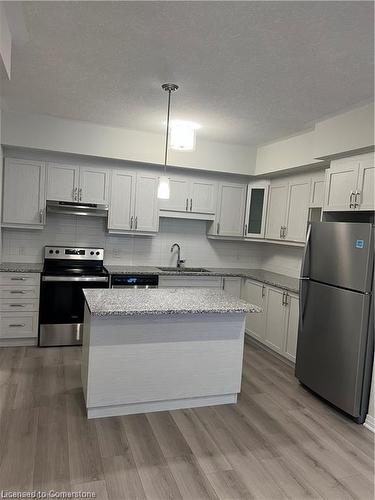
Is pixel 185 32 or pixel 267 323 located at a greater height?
pixel 185 32

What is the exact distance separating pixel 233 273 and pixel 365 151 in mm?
2381

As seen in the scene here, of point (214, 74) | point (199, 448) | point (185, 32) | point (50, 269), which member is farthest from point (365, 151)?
point (50, 269)

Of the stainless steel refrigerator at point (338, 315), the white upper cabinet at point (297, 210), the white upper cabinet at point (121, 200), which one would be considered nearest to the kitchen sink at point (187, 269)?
the white upper cabinet at point (121, 200)

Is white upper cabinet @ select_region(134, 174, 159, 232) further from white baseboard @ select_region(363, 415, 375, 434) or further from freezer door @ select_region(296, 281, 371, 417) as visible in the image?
white baseboard @ select_region(363, 415, 375, 434)

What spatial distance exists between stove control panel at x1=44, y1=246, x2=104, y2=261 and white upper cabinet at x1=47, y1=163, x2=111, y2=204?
0.63m

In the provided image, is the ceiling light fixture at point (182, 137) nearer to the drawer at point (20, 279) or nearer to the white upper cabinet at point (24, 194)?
the white upper cabinet at point (24, 194)

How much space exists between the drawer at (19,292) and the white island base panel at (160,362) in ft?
5.01

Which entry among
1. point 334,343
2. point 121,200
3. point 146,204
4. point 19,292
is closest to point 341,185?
point 334,343

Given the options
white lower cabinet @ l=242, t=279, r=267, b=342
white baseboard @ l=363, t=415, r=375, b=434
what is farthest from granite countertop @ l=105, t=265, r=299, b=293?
white baseboard @ l=363, t=415, r=375, b=434

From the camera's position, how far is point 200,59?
7.96 ft

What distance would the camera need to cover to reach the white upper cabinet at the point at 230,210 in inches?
201

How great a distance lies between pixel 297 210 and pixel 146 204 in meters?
1.87

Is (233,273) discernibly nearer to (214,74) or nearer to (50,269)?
(50,269)

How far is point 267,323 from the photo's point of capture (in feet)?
14.8
